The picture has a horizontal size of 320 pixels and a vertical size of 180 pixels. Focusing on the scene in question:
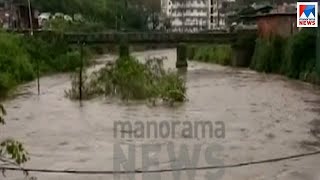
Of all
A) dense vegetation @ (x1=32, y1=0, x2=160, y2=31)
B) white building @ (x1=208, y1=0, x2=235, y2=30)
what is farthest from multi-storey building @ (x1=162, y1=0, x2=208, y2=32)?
dense vegetation @ (x1=32, y1=0, x2=160, y2=31)

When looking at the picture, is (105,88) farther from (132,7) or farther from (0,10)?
(132,7)

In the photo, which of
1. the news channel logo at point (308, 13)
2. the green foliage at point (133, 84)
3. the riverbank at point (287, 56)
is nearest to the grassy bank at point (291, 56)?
the riverbank at point (287, 56)

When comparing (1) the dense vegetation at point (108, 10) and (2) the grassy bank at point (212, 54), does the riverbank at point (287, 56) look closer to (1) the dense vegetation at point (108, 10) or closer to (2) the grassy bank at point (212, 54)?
(2) the grassy bank at point (212, 54)

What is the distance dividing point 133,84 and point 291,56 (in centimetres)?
1953

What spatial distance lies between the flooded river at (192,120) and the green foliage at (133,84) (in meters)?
0.84

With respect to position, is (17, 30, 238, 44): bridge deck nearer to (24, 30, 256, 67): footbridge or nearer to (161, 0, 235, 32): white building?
(24, 30, 256, 67): footbridge

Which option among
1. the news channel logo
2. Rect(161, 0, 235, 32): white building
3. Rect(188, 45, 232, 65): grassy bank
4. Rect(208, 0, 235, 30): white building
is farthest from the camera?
Rect(161, 0, 235, 32): white building

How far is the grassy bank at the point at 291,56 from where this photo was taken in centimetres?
4351

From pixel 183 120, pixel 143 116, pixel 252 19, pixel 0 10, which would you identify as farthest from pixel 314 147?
pixel 0 10

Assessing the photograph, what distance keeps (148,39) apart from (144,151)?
147ft

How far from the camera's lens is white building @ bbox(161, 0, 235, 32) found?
431 ft

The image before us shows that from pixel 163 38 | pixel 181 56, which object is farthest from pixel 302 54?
pixel 181 56

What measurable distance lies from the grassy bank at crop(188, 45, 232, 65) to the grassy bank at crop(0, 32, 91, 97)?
1694 cm

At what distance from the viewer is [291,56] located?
46.4 m
